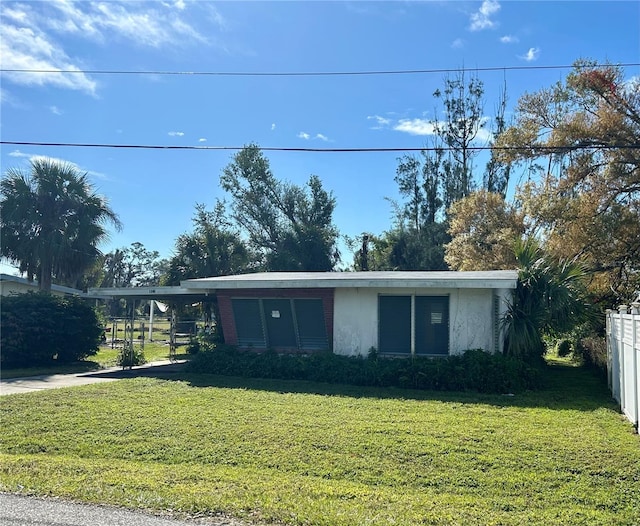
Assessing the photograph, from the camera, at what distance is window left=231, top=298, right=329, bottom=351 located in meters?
15.2

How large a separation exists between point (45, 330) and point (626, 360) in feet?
53.1

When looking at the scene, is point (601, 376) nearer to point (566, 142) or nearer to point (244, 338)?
point (566, 142)

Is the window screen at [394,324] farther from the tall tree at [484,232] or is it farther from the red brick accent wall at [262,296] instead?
the tall tree at [484,232]

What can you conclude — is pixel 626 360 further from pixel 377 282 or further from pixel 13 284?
pixel 13 284

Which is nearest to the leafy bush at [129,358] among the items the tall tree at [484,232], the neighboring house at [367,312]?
the neighboring house at [367,312]

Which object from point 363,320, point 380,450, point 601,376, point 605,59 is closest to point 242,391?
point 363,320

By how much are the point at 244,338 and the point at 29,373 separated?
6364mm

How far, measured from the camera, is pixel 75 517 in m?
5.04

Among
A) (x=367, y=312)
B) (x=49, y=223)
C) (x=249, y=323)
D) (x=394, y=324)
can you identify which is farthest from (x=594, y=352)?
(x=49, y=223)

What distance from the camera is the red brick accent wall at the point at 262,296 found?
14.9m

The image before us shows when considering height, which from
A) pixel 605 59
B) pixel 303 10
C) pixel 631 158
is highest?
pixel 605 59

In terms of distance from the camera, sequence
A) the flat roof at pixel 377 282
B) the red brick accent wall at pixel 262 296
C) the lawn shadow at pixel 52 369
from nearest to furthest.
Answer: the flat roof at pixel 377 282 → the red brick accent wall at pixel 262 296 → the lawn shadow at pixel 52 369

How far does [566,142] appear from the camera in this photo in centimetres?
1825

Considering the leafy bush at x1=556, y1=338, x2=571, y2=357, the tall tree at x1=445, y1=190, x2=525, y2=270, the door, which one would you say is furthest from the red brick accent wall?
the tall tree at x1=445, y1=190, x2=525, y2=270
